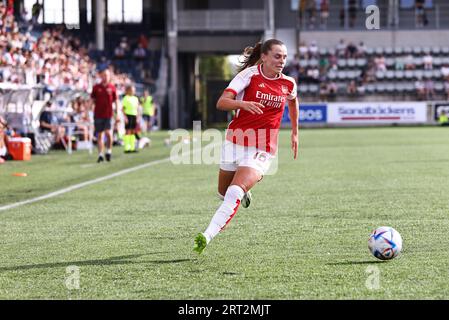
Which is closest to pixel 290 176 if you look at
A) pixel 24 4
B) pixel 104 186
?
pixel 104 186

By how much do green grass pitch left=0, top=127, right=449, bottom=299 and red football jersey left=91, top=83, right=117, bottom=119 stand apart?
3.62 meters

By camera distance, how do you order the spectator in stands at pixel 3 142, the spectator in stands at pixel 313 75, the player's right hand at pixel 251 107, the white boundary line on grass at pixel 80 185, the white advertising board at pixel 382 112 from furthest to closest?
the spectator in stands at pixel 313 75 → the white advertising board at pixel 382 112 → the spectator in stands at pixel 3 142 → the white boundary line on grass at pixel 80 185 → the player's right hand at pixel 251 107

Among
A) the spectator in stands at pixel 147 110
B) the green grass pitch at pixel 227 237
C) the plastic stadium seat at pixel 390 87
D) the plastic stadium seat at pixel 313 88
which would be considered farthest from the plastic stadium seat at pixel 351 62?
the green grass pitch at pixel 227 237

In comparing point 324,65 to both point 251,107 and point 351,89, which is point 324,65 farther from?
point 251,107

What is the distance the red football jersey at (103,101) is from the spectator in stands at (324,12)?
3610 centimetres

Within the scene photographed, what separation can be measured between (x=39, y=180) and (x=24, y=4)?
35.7 meters

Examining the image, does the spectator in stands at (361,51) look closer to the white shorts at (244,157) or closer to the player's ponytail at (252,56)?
the player's ponytail at (252,56)

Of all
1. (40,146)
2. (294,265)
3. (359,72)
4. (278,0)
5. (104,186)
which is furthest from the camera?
(278,0)

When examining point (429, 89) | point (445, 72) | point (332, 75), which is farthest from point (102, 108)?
point (445, 72)

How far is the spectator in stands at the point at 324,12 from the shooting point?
57.5 metres

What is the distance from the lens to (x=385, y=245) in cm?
788

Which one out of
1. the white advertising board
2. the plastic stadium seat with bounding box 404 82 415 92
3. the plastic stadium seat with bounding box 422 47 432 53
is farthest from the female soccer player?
the plastic stadium seat with bounding box 422 47 432 53
